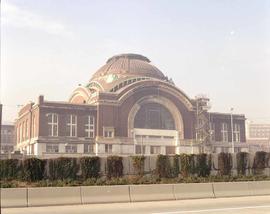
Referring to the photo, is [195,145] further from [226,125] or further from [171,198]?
[171,198]

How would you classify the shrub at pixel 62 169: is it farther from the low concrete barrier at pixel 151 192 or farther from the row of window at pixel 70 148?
the row of window at pixel 70 148

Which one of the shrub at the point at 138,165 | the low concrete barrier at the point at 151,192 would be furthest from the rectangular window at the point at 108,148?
the low concrete barrier at the point at 151,192

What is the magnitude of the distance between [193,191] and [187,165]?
400 centimetres

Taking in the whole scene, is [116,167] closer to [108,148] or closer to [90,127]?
[108,148]

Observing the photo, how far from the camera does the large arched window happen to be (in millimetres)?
104625

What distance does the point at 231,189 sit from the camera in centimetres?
1992

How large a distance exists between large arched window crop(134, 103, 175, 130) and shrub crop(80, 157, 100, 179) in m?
82.2

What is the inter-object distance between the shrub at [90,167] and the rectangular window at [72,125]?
3187 inches

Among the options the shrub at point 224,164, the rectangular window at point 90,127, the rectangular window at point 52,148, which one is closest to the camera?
the shrub at point 224,164

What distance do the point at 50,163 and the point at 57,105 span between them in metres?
81.3

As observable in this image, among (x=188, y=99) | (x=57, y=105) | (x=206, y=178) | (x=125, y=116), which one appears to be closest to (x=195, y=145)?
(x=188, y=99)

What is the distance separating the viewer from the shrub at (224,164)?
77.2 feet

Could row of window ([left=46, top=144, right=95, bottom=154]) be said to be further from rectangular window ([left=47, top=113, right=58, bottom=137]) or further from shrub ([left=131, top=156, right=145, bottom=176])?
shrub ([left=131, top=156, right=145, bottom=176])

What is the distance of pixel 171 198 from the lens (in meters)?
18.5
